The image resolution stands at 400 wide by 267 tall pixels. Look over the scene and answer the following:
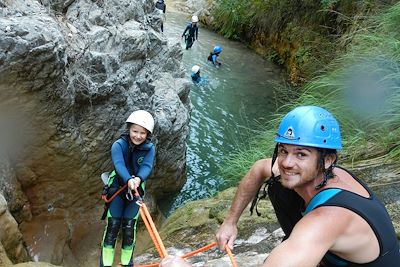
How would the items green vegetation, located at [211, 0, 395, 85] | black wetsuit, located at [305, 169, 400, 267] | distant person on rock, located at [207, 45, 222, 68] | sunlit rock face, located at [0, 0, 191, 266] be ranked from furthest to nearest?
distant person on rock, located at [207, 45, 222, 68] → green vegetation, located at [211, 0, 395, 85] → sunlit rock face, located at [0, 0, 191, 266] → black wetsuit, located at [305, 169, 400, 267]

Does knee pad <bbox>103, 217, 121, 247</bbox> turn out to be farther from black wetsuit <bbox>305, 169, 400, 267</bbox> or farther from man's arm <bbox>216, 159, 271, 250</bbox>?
black wetsuit <bbox>305, 169, 400, 267</bbox>

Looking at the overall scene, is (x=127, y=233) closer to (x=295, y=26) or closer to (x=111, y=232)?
(x=111, y=232)

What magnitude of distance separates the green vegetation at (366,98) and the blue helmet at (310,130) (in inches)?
128

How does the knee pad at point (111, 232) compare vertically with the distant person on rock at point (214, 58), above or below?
above

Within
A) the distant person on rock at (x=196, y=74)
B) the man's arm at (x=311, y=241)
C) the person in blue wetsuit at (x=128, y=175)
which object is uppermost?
the man's arm at (x=311, y=241)

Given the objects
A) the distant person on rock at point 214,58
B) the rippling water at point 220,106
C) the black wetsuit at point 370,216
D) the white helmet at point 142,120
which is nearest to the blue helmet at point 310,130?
the black wetsuit at point 370,216

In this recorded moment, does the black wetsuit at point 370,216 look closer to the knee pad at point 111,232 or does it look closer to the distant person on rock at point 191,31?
the knee pad at point 111,232

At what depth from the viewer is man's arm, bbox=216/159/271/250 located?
2.66 meters

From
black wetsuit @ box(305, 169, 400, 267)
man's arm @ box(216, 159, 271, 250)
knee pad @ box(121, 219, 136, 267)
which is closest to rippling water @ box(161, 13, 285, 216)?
knee pad @ box(121, 219, 136, 267)

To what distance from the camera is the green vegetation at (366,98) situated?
17.7ft

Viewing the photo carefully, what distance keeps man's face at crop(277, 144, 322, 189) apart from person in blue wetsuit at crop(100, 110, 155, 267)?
238 cm

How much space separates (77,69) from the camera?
5.03m

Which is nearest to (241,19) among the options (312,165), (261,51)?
(261,51)

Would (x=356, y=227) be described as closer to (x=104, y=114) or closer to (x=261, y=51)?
(x=104, y=114)
